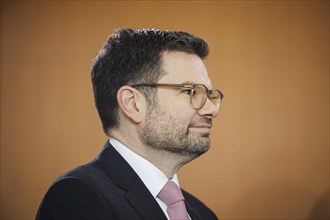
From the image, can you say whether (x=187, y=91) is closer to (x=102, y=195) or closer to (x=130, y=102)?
(x=130, y=102)

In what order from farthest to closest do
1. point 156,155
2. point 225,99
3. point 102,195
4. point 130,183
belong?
1. point 225,99
2. point 156,155
3. point 130,183
4. point 102,195

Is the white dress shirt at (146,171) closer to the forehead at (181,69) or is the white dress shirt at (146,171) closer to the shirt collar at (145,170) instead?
the shirt collar at (145,170)

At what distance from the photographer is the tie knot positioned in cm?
107

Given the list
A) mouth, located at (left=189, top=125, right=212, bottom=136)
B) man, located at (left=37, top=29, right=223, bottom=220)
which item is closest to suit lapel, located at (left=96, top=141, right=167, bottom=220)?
man, located at (left=37, top=29, right=223, bottom=220)

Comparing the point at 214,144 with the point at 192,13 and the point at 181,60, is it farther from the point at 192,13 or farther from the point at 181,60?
the point at 181,60

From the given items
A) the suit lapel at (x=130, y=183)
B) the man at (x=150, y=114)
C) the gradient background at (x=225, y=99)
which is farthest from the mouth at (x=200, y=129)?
the gradient background at (x=225, y=99)

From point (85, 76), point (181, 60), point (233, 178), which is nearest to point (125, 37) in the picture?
point (181, 60)

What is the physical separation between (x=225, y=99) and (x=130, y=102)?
1.22 m

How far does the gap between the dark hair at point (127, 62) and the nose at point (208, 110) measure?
0.51ft

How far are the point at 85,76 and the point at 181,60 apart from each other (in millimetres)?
1275

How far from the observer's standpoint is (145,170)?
3.56ft

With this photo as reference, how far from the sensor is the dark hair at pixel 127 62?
113cm

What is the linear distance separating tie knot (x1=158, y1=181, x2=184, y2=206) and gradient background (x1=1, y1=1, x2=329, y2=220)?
1169 mm

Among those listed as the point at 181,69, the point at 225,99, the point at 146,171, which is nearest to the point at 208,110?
the point at 181,69
